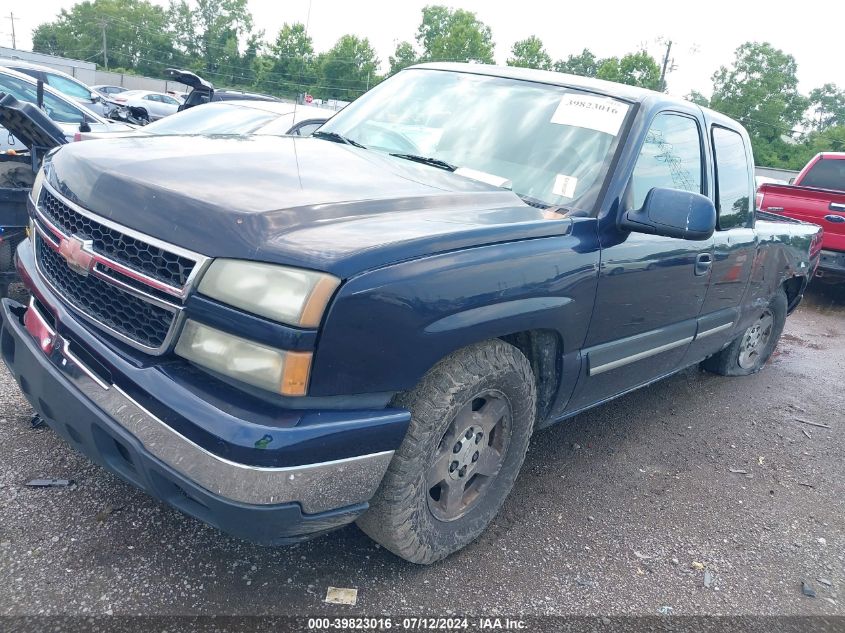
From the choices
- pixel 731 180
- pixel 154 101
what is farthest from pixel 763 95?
pixel 731 180

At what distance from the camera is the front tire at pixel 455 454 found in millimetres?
2189

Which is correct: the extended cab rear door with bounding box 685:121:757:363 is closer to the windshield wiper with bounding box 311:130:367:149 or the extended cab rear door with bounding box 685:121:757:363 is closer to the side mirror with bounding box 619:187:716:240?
the side mirror with bounding box 619:187:716:240

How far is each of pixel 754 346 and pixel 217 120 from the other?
5.30m

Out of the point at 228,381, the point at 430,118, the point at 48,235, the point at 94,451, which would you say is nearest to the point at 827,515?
the point at 430,118

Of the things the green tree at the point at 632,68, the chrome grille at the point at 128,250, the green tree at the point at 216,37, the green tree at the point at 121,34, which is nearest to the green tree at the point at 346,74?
the green tree at the point at 216,37

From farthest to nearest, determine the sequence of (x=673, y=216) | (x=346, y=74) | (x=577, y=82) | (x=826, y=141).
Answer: (x=826, y=141)
(x=346, y=74)
(x=577, y=82)
(x=673, y=216)

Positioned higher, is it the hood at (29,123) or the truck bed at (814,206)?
the hood at (29,123)

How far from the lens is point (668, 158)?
3400mm

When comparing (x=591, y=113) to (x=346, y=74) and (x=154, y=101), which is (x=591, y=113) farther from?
(x=346, y=74)

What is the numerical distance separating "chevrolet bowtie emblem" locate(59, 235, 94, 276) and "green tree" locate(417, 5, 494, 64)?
7072 cm

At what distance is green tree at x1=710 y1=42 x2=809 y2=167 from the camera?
60.3 m

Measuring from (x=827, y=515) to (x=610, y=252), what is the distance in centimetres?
191

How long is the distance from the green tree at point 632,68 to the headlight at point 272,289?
67.7 meters

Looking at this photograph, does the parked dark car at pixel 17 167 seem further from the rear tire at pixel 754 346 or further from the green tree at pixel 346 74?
the green tree at pixel 346 74
